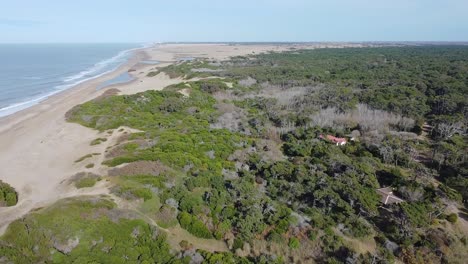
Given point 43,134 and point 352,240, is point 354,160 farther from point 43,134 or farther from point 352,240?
point 43,134

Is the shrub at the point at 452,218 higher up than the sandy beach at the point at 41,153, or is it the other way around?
the sandy beach at the point at 41,153

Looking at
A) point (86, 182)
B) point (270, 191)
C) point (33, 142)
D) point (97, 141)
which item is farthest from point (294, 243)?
point (33, 142)

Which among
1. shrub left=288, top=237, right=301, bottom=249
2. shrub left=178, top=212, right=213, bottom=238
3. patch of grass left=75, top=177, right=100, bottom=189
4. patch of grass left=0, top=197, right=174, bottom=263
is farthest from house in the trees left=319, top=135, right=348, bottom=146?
patch of grass left=75, top=177, right=100, bottom=189

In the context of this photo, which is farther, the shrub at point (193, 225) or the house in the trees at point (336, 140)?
the house in the trees at point (336, 140)

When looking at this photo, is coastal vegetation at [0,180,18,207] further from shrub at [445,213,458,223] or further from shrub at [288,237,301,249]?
shrub at [445,213,458,223]

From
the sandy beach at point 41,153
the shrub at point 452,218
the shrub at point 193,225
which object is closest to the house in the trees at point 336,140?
the shrub at point 452,218

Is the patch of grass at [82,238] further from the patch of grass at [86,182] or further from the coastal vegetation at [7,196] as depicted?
the coastal vegetation at [7,196]

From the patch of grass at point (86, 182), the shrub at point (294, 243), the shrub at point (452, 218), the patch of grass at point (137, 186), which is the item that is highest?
the patch of grass at point (137, 186)

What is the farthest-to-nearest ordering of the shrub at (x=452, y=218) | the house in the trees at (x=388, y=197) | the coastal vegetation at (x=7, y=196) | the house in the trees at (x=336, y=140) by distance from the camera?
1. the house in the trees at (x=336, y=140)
2. the house in the trees at (x=388, y=197)
3. the coastal vegetation at (x=7, y=196)
4. the shrub at (x=452, y=218)

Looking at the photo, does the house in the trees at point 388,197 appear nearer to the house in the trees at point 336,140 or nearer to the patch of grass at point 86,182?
the house in the trees at point 336,140

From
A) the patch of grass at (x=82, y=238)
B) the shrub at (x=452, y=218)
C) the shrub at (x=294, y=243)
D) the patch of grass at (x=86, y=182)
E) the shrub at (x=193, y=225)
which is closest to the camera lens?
the patch of grass at (x=82, y=238)
